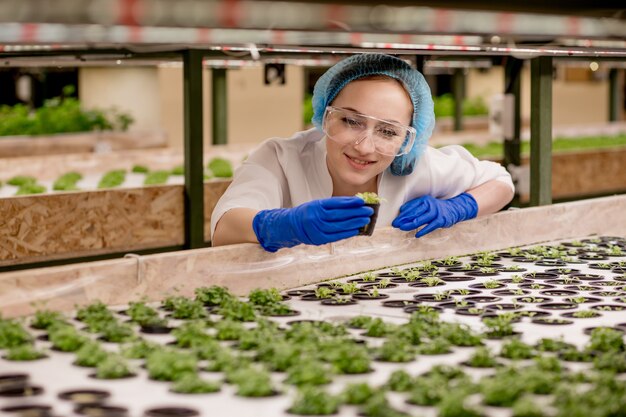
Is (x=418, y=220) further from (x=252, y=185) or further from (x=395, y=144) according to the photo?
(x=252, y=185)

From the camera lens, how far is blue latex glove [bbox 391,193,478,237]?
339 centimetres

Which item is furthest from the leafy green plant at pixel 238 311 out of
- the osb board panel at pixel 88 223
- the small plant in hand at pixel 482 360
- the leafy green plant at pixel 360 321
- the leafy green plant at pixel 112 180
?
the leafy green plant at pixel 112 180

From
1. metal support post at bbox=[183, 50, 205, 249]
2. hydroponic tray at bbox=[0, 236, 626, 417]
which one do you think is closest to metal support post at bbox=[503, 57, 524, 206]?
metal support post at bbox=[183, 50, 205, 249]

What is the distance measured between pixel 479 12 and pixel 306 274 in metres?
0.97

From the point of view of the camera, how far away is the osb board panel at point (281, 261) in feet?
8.02

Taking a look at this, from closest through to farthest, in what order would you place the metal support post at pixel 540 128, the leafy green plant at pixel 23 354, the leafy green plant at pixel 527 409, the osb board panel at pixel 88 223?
the leafy green plant at pixel 527 409, the leafy green plant at pixel 23 354, the metal support post at pixel 540 128, the osb board panel at pixel 88 223

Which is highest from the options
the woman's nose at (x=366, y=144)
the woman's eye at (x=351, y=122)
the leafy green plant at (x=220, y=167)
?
the woman's eye at (x=351, y=122)

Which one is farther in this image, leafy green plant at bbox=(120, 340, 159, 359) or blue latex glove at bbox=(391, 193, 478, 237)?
blue latex glove at bbox=(391, 193, 478, 237)

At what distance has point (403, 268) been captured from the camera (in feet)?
10.7

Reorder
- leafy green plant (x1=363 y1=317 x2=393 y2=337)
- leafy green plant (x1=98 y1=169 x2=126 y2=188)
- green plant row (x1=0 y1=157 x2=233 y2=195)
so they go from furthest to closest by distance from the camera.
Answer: leafy green plant (x1=98 y1=169 x2=126 y2=188), green plant row (x1=0 y1=157 x2=233 y2=195), leafy green plant (x1=363 y1=317 x2=393 y2=337)

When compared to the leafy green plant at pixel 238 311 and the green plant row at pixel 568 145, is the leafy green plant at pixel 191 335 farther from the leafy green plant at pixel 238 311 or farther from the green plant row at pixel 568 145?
the green plant row at pixel 568 145

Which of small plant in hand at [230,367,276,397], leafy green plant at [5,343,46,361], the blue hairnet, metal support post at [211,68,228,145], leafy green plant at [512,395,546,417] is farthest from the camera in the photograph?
metal support post at [211,68,228,145]

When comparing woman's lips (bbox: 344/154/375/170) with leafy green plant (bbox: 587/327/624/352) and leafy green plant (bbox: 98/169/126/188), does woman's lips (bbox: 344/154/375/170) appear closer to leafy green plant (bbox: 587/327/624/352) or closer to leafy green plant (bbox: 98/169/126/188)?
leafy green plant (bbox: 587/327/624/352)

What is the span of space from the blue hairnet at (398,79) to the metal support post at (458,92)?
254 inches
